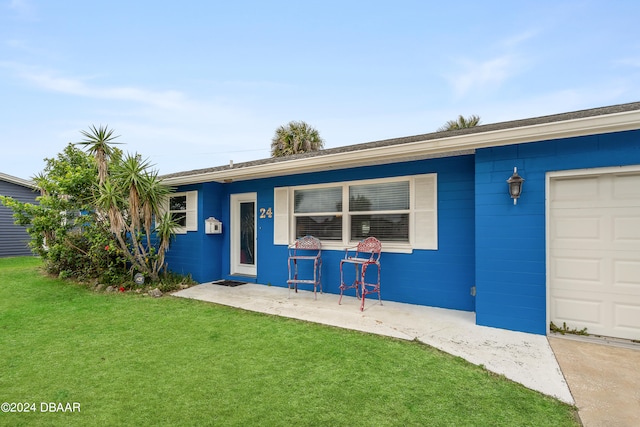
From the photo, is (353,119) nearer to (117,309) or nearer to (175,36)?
(175,36)

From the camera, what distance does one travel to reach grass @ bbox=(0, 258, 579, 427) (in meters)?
2.06

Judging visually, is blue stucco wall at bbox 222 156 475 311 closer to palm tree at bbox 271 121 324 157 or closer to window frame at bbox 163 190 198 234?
window frame at bbox 163 190 198 234

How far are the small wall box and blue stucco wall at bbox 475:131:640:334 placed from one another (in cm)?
526

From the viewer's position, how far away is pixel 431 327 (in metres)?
3.87

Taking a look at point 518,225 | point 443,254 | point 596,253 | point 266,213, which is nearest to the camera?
point 596,253

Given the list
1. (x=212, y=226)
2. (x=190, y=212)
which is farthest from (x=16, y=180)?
(x=212, y=226)

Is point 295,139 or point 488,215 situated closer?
point 488,215

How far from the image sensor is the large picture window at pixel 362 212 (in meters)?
4.88

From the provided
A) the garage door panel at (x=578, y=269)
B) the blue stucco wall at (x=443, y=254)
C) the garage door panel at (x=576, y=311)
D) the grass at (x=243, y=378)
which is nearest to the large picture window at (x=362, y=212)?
the blue stucco wall at (x=443, y=254)

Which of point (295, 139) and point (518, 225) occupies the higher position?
point (295, 139)

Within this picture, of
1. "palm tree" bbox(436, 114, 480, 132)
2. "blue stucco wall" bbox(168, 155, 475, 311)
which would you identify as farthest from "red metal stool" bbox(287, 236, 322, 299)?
"palm tree" bbox(436, 114, 480, 132)

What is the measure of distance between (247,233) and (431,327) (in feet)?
14.8

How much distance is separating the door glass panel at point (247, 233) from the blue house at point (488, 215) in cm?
30

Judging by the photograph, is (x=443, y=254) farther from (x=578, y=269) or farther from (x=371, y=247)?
(x=578, y=269)
